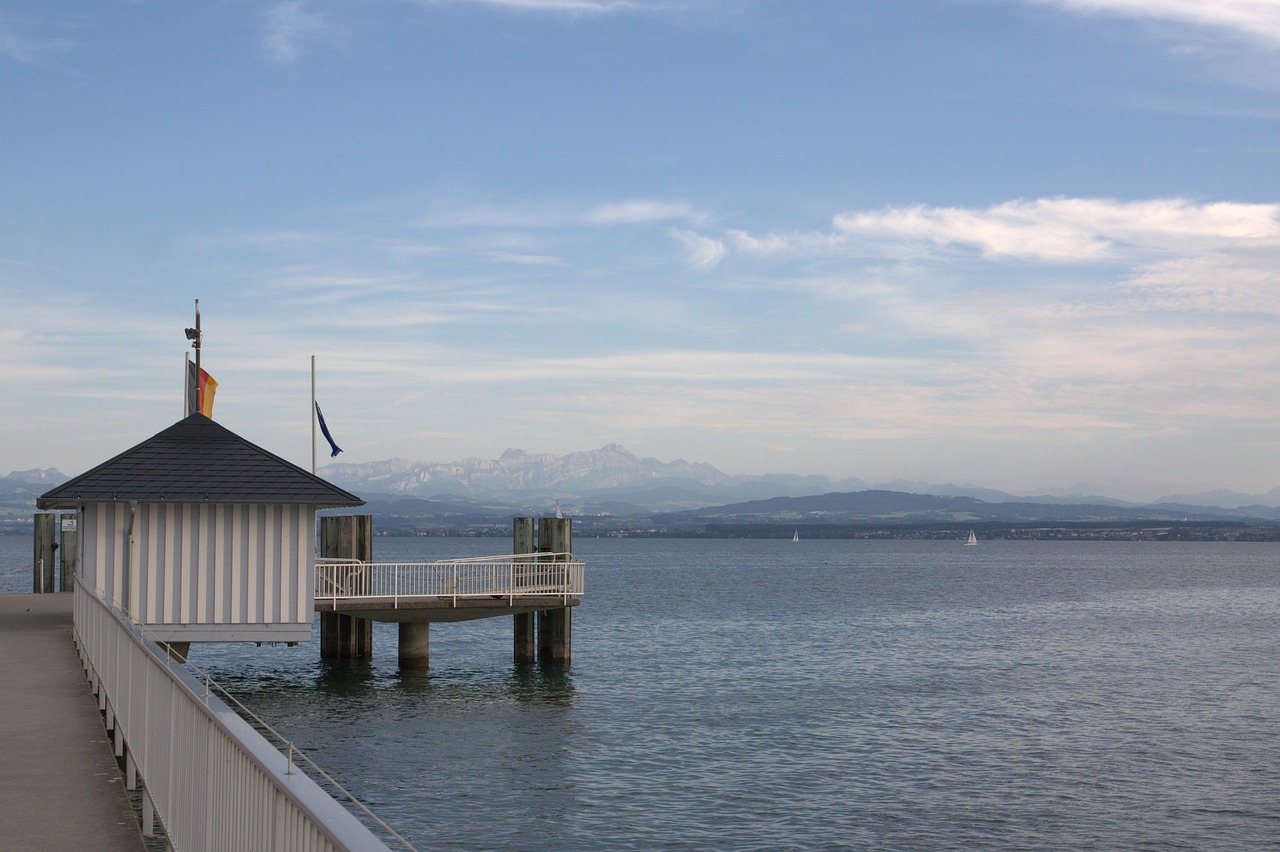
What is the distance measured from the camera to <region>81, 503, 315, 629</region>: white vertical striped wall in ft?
78.6

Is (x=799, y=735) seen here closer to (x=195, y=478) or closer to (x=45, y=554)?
(x=195, y=478)

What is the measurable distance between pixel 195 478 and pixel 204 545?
1.31 m

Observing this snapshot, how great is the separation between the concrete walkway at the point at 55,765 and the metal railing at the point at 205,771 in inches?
12.8

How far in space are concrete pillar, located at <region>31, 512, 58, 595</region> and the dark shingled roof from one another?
15999mm

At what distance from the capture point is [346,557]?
3294cm

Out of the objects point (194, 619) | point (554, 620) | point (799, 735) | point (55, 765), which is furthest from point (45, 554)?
point (55, 765)

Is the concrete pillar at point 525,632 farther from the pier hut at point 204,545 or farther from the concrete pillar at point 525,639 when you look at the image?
the pier hut at point 204,545

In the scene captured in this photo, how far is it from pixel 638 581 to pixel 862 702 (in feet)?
247

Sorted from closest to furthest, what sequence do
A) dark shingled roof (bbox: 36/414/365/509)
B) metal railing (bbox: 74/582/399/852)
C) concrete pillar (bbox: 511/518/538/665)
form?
1. metal railing (bbox: 74/582/399/852)
2. dark shingled roof (bbox: 36/414/365/509)
3. concrete pillar (bbox: 511/518/538/665)

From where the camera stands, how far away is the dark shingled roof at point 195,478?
23.7 meters

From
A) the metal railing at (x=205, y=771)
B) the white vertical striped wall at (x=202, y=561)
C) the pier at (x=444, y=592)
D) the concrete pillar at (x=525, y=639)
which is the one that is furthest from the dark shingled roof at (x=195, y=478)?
the concrete pillar at (x=525, y=639)

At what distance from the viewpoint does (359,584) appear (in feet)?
101

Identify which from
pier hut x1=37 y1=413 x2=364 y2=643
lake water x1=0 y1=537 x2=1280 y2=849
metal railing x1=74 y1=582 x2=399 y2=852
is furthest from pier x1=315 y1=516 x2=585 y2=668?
metal railing x1=74 y1=582 x2=399 y2=852

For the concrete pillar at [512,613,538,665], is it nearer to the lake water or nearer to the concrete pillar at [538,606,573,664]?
the concrete pillar at [538,606,573,664]
